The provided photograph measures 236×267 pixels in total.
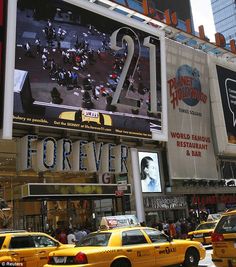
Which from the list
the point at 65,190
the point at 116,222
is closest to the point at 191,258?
the point at 116,222

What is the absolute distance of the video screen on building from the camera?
34.7 meters

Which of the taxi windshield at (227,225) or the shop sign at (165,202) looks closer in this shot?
the taxi windshield at (227,225)

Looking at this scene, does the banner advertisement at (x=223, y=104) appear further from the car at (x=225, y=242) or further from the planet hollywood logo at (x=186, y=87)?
the car at (x=225, y=242)

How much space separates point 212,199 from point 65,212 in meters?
16.2

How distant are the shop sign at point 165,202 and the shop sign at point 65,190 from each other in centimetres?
322

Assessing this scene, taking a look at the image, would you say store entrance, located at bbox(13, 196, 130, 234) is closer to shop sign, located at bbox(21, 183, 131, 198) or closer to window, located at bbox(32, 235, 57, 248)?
shop sign, located at bbox(21, 183, 131, 198)

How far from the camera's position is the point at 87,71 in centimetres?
2927

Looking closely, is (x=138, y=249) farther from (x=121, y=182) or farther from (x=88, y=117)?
(x=121, y=182)

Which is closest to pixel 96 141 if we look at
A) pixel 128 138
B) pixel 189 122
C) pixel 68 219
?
pixel 128 138

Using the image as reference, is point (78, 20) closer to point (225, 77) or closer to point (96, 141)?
point (96, 141)

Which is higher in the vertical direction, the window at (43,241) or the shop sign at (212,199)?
the shop sign at (212,199)

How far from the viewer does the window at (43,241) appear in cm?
1431

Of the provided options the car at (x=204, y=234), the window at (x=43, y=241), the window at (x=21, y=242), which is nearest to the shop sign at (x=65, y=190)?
the car at (x=204, y=234)

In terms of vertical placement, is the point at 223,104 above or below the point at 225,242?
above
